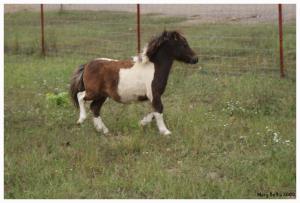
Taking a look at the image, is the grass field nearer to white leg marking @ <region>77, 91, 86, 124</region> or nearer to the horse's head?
white leg marking @ <region>77, 91, 86, 124</region>

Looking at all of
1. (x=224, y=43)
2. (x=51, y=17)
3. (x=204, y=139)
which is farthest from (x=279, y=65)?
(x=51, y=17)

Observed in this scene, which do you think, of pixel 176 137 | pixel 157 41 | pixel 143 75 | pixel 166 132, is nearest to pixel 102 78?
pixel 143 75

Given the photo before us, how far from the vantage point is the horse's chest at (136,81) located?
7.18 metres

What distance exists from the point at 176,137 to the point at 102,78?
1.27 m

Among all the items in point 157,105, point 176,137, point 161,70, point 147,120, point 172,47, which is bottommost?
point 176,137

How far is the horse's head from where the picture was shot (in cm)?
720

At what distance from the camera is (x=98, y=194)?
5418mm

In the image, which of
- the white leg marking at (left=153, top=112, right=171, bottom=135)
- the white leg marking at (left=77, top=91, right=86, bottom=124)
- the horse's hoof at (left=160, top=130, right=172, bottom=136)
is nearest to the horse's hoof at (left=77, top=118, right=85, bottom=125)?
the white leg marking at (left=77, top=91, right=86, bottom=124)

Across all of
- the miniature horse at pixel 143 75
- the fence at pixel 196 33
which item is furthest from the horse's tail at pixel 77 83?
the fence at pixel 196 33

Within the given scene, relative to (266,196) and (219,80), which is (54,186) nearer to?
(266,196)

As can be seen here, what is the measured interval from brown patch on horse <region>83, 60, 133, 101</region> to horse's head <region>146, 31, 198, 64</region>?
1.24 ft

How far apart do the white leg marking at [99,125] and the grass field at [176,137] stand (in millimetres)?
90

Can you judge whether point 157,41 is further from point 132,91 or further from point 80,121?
point 80,121

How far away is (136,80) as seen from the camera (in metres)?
7.19
